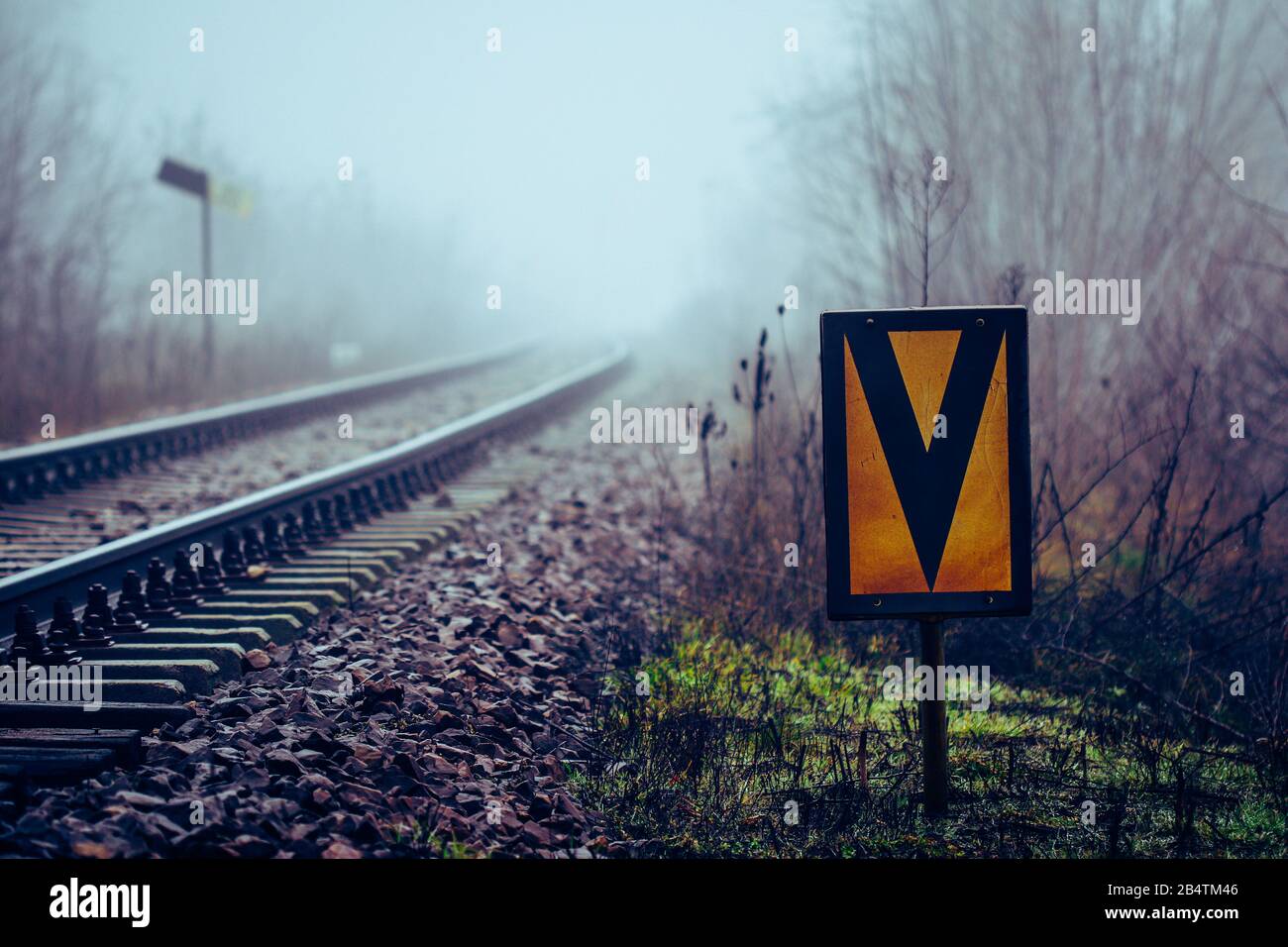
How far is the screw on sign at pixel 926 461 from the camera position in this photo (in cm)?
311

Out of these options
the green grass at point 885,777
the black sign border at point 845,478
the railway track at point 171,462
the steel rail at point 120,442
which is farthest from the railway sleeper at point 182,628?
the steel rail at point 120,442

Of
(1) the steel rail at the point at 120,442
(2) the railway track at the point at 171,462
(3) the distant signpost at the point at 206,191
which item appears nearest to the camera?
(2) the railway track at the point at 171,462

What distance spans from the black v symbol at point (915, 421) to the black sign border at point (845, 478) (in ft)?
0.12

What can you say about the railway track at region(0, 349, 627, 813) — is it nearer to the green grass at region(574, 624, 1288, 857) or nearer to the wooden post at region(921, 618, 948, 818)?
the green grass at region(574, 624, 1288, 857)

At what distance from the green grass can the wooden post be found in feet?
0.20

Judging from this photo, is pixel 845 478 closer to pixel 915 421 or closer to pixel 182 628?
pixel 915 421

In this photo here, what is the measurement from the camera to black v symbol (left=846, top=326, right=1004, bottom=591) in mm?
3123

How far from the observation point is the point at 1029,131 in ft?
33.0

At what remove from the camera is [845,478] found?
3.14 meters

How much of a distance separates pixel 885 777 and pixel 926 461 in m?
1.01

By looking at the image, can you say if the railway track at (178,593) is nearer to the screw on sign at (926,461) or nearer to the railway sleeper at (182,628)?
the railway sleeper at (182,628)
